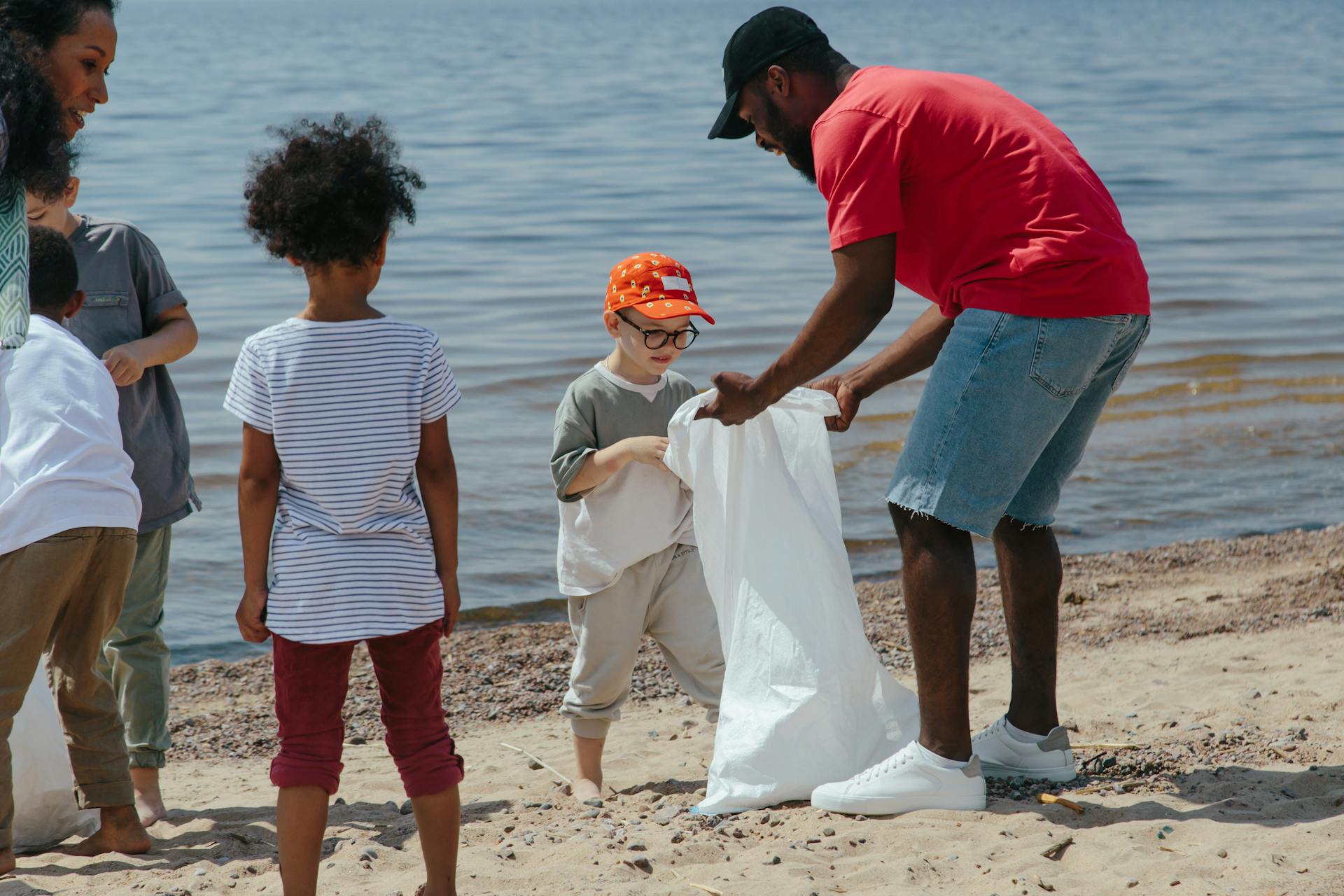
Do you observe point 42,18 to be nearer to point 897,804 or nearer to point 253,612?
point 253,612

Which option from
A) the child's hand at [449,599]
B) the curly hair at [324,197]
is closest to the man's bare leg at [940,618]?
the child's hand at [449,599]

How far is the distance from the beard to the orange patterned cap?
0.46 metres

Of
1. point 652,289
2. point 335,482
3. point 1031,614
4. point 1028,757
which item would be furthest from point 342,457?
point 1028,757

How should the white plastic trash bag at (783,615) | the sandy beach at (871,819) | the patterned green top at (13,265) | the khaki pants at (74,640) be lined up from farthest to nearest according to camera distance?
1. the white plastic trash bag at (783,615)
2. the khaki pants at (74,640)
3. the sandy beach at (871,819)
4. the patterned green top at (13,265)

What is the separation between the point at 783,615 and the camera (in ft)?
11.1

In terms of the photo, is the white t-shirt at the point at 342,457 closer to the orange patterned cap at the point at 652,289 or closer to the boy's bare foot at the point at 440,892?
the boy's bare foot at the point at 440,892

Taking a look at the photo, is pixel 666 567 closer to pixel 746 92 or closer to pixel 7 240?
pixel 746 92

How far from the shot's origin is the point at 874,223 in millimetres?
2926

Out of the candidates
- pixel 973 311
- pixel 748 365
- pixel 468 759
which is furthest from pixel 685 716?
pixel 748 365

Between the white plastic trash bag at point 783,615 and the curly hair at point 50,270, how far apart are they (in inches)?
60.5

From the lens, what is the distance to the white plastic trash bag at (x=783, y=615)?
334 centimetres

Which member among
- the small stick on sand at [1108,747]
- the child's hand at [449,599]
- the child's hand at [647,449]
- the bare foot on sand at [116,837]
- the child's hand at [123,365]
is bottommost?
the bare foot on sand at [116,837]

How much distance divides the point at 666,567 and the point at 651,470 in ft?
0.91

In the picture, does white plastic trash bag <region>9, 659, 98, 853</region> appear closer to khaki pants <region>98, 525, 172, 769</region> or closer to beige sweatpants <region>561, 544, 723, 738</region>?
khaki pants <region>98, 525, 172, 769</region>
